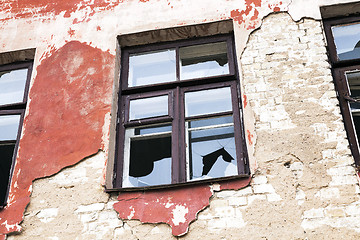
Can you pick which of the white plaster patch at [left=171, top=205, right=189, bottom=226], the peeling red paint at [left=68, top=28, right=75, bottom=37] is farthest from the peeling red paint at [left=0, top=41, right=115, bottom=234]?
the white plaster patch at [left=171, top=205, right=189, bottom=226]

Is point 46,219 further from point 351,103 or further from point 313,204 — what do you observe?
point 351,103

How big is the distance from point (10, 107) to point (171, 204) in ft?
7.52

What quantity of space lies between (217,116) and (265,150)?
0.68 metres

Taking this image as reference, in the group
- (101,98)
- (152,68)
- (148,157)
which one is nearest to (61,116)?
(101,98)

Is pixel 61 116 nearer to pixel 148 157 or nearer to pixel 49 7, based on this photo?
pixel 148 157


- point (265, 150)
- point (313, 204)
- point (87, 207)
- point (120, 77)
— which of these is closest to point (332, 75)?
point (265, 150)

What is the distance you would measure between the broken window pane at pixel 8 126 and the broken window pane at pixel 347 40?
3.49 meters

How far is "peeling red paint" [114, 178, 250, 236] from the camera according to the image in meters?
3.97

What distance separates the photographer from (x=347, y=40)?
4.95 meters

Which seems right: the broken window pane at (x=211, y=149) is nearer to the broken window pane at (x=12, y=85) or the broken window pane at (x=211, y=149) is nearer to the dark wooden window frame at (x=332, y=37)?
the dark wooden window frame at (x=332, y=37)

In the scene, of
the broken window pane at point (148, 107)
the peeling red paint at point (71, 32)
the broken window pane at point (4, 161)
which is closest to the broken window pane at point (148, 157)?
the broken window pane at point (148, 107)

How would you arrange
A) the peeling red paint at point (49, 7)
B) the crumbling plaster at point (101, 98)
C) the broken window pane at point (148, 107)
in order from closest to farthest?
the crumbling plaster at point (101, 98) < the broken window pane at point (148, 107) < the peeling red paint at point (49, 7)

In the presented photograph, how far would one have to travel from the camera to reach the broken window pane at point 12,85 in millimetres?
5412

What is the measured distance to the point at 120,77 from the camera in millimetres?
5125
